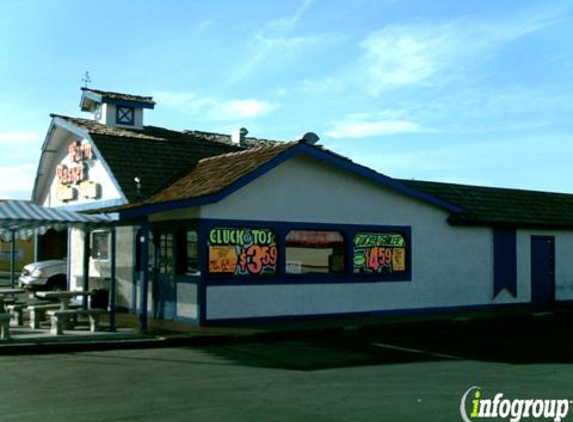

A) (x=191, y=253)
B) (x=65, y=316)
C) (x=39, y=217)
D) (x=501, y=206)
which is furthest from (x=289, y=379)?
(x=501, y=206)

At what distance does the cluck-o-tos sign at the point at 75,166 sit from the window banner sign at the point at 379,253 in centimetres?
788

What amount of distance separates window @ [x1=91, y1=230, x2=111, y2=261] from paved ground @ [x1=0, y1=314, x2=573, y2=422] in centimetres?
736

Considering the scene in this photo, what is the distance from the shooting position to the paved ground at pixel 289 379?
784cm

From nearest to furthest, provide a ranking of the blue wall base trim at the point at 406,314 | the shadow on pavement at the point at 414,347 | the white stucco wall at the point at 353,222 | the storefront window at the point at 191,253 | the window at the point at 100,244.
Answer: the shadow on pavement at the point at 414,347
the storefront window at the point at 191,253
the blue wall base trim at the point at 406,314
the white stucco wall at the point at 353,222
the window at the point at 100,244

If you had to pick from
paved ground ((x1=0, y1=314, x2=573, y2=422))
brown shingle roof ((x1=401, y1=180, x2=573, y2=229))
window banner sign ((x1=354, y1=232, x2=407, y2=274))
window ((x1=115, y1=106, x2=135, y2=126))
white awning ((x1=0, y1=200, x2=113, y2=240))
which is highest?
window ((x1=115, y1=106, x2=135, y2=126))

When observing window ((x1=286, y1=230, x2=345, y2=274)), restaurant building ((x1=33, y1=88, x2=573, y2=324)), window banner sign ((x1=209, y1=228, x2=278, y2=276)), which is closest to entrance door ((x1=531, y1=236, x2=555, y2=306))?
restaurant building ((x1=33, y1=88, x2=573, y2=324))

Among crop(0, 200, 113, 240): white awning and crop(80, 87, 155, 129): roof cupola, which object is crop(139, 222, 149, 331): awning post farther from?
crop(80, 87, 155, 129): roof cupola

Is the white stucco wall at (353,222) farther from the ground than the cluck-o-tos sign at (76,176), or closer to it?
closer to it

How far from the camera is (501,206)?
2203 centimetres

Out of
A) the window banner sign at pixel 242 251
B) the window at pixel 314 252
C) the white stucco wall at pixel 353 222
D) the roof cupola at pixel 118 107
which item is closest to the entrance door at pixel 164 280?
the window banner sign at pixel 242 251

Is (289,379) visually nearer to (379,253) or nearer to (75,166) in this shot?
(379,253)

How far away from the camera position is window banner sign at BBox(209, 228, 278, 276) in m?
16.2

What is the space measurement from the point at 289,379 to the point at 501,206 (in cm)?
1383

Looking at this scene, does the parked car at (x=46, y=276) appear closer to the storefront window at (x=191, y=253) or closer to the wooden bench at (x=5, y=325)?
the storefront window at (x=191, y=253)
